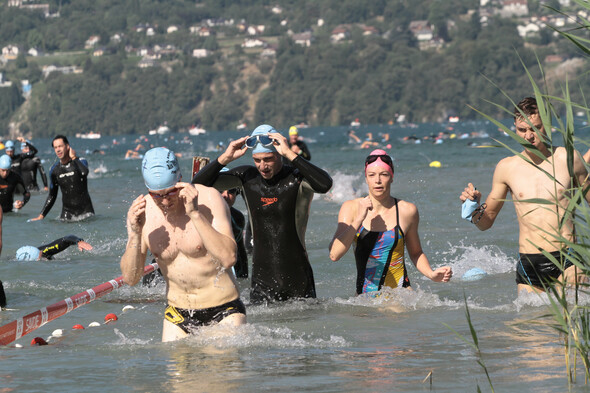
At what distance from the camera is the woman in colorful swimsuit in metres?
7.50

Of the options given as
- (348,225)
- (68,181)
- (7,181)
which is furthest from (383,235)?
(7,181)

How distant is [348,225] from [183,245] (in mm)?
1669

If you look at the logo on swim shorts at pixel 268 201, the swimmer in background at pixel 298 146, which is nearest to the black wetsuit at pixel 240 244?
the logo on swim shorts at pixel 268 201

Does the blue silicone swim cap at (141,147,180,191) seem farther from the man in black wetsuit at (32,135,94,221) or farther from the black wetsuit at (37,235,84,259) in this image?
the man in black wetsuit at (32,135,94,221)

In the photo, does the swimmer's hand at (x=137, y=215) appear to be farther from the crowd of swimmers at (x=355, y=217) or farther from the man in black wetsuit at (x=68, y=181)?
the man in black wetsuit at (x=68, y=181)

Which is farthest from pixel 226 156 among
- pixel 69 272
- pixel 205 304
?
pixel 69 272

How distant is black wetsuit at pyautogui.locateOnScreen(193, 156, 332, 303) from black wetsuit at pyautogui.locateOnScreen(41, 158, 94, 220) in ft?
31.6

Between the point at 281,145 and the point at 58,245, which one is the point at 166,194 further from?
the point at 58,245

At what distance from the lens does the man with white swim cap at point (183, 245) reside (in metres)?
5.79

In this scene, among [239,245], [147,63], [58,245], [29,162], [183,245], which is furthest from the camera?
[147,63]

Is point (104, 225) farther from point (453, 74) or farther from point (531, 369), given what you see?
point (453, 74)

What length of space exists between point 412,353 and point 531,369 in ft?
3.39

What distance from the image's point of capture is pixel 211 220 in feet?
19.6

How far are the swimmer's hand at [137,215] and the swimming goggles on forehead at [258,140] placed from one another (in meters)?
1.56
